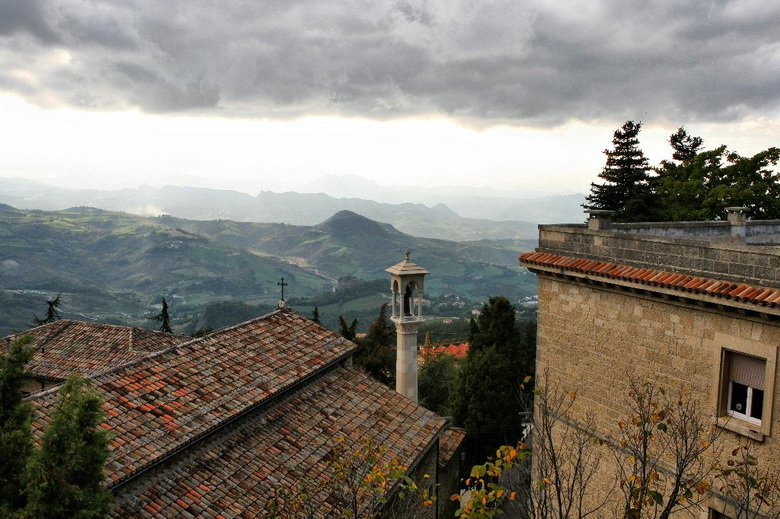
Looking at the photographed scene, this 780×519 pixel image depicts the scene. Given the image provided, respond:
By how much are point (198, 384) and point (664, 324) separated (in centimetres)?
951

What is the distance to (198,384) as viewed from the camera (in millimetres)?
12539

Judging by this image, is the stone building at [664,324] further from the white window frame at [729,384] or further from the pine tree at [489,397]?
the pine tree at [489,397]

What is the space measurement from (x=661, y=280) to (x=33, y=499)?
958 cm

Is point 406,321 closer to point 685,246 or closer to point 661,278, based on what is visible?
point 661,278

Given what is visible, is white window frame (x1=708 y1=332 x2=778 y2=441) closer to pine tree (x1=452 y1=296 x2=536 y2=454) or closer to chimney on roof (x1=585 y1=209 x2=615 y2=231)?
chimney on roof (x1=585 y1=209 x2=615 y2=231)

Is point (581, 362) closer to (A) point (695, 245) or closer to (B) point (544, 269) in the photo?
(B) point (544, 269)

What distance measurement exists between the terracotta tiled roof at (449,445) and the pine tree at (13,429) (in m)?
11.4

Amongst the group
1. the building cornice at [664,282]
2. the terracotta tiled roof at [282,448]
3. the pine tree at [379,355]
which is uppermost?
the building cornice at [664,282]

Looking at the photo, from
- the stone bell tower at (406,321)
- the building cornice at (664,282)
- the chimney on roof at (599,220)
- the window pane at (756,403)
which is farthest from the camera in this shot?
the stone bell tower at (406,321)

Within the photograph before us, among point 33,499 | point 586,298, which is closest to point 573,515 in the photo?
point 586,298

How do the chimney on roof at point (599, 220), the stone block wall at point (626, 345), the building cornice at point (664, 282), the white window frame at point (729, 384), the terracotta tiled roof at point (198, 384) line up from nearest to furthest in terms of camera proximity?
1. the building cornice at point (664, 282)
2. the white window frame at point (729, 384)
3. the stone block wall at point (626, 345)
4. the terracotta tiled roof at point (198, 384)
5. the chimney on roof at point (599, 220)

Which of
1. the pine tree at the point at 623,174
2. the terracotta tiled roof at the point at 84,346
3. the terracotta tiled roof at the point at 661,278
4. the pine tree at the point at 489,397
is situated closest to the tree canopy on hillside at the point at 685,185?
the pine tree at the point at 623,174

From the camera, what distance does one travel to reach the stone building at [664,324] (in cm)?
852

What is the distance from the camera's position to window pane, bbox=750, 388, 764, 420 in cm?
876
